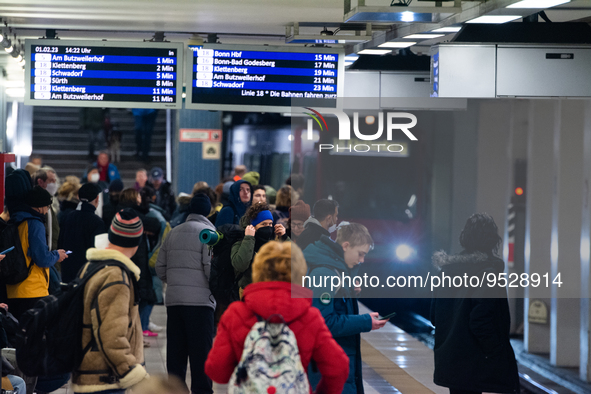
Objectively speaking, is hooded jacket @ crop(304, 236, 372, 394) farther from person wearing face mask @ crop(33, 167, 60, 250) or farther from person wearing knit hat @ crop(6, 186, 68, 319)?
person wearing face mask @ crop(33, 167, 60, 250)

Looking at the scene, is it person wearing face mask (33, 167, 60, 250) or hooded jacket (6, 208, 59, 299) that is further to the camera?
person wearing face mask (33, 167, 60, 250)

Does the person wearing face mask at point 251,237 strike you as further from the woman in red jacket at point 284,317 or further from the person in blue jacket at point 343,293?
the woman in red jacket at point 284,317

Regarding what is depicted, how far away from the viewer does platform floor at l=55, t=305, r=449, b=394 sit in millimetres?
6445

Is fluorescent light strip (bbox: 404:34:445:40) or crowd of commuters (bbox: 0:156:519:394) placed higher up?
fluorescent light strip (bbox: 404:34:445:40)

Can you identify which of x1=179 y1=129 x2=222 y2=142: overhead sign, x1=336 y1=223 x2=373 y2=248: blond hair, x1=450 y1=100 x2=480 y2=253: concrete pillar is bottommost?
x1=336 y1=223 x2=373 y2=248: blond hair

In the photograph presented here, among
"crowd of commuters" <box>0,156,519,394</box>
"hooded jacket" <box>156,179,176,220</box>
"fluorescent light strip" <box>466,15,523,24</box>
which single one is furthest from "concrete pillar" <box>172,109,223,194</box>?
"fluorescent light strip" <box>466,15,523,24</box>

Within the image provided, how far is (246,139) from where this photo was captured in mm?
21984

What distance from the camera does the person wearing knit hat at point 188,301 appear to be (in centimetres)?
578

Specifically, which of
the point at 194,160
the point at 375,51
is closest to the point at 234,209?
the point at 375,51

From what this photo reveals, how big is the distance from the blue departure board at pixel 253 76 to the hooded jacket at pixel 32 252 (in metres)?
2.21

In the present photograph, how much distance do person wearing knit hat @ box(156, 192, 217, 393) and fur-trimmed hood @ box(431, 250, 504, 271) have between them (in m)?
1.87

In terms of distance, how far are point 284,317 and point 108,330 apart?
3.66 feet

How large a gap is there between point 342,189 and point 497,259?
1095mm

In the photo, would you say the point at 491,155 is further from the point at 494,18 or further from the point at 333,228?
the point at 333,228
